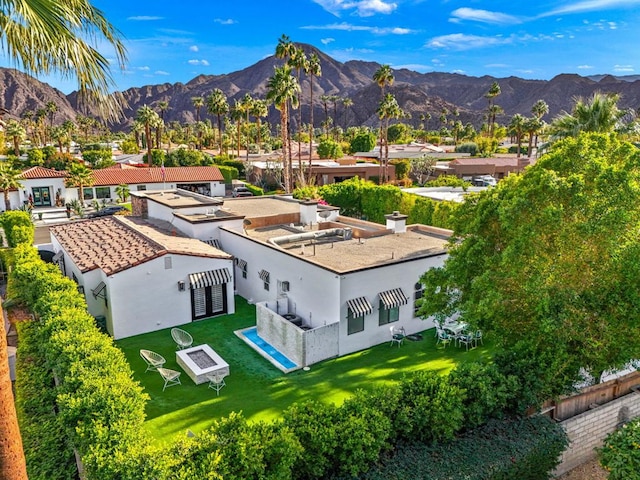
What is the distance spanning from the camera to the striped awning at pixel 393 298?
797 inches

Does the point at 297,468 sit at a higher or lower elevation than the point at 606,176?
lower

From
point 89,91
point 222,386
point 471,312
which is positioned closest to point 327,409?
point 471,312

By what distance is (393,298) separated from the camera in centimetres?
2053

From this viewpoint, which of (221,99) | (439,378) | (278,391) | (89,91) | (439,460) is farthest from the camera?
(221,99)

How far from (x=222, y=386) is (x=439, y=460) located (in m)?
8.94

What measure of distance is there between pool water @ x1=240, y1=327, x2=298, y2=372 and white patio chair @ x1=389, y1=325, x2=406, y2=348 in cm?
479

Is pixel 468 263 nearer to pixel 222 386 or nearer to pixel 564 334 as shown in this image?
pixel 564 334

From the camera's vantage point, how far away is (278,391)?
17.2 metres

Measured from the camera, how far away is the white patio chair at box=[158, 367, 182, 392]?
1705 centimetres

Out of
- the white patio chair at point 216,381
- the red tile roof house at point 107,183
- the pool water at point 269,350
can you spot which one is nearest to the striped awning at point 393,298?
the pool water at point 269,350

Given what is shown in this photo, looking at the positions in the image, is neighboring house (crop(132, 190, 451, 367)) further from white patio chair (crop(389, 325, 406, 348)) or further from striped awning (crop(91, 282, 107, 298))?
striped awning (crop(91, 282, 107, 298))

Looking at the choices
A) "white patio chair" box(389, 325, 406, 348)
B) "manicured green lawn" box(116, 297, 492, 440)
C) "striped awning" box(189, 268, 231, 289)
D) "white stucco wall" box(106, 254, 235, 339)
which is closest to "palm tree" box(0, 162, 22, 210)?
"white stucco wall" box(106, 254, 235, 339)

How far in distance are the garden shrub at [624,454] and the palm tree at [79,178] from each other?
55.7 metres

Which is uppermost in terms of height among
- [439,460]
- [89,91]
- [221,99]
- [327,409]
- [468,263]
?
[221,99]
